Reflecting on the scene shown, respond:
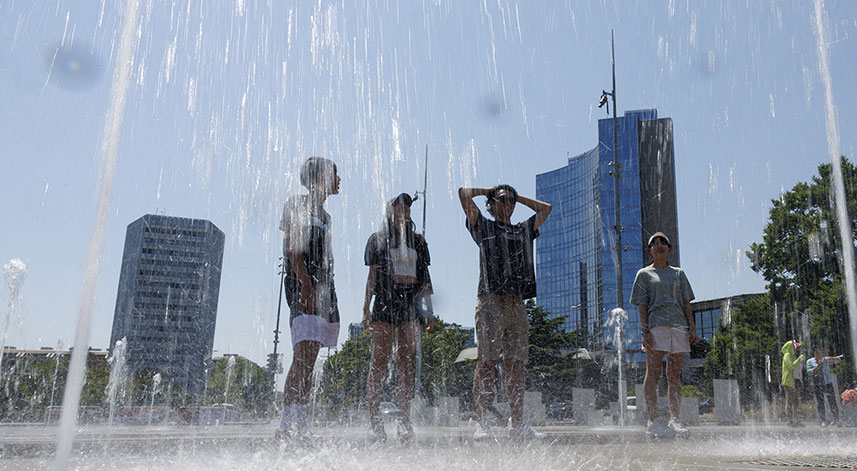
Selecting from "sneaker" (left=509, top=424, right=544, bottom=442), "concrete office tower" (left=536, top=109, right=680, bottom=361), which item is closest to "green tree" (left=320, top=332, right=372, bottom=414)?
"concrete office tower" (left=536, top=109, right=680, bottom=361)

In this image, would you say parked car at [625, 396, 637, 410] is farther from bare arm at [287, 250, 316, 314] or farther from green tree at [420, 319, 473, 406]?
bare arm at [287, 250, 316, 314]

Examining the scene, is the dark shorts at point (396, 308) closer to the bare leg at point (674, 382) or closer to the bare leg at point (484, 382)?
the bare leg at point (484, 382)

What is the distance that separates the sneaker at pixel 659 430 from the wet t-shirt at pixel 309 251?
7.80 ft

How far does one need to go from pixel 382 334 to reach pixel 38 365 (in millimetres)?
A: 56298

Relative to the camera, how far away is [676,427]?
479cm

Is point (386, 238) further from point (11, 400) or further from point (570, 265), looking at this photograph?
point (570, 265)

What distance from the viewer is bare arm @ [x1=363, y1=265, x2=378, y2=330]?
462cm

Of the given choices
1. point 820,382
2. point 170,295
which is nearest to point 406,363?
point 820,382

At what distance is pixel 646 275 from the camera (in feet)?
17.1

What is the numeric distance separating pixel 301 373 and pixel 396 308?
1.01m

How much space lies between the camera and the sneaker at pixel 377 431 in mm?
3939

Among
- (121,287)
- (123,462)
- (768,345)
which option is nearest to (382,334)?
(123,462)

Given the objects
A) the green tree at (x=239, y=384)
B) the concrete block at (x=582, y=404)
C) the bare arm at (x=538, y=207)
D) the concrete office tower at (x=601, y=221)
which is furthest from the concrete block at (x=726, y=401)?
the concrete office tower at (x=601, y=221)

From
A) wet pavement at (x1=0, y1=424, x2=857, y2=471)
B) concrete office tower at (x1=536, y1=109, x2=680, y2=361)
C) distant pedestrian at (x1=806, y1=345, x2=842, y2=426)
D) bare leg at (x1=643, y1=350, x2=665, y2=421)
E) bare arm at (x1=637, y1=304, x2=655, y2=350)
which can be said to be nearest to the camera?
wet pavement at (x1=0, y1=424, x2=857, y2=471)
